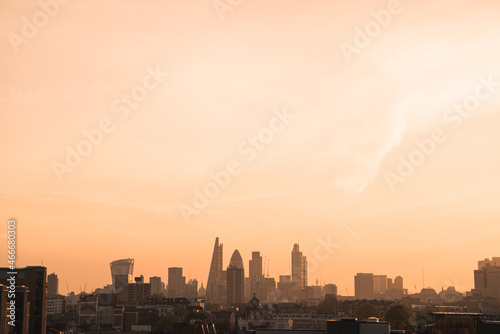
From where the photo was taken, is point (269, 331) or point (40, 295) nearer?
point (269, 331)

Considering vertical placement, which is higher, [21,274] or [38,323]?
[21,274]

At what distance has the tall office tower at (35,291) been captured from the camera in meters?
136

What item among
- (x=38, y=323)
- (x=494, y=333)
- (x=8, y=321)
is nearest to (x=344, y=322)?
(x=494, y=333)

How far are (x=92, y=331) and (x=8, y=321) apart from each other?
261 ft

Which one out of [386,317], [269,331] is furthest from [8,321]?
[386,317]

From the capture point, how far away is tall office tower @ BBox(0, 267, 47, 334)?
136125mm

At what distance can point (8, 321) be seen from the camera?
118 m

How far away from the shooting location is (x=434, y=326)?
119 meters

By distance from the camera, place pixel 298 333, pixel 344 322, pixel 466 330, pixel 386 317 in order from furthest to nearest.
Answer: pixel 386 317, pixel 466 330, pixel 298 333, pixel 344 322

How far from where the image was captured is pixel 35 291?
455 ft

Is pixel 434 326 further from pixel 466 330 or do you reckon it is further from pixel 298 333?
pixel 298 333

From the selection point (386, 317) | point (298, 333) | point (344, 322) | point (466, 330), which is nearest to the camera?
point (344, 322)

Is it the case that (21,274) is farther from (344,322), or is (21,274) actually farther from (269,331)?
(344,322)

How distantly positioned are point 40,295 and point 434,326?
71838 mm
